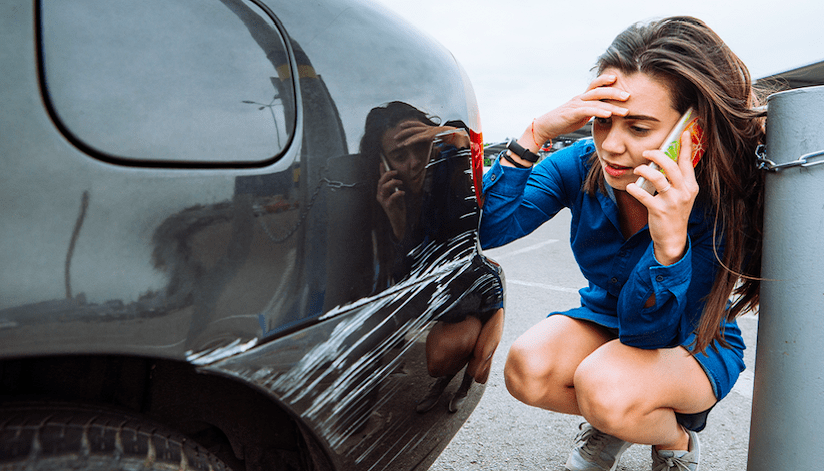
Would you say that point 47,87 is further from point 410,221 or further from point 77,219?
point 410,221

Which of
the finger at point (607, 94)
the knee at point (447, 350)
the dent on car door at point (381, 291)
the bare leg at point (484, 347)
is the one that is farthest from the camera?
the finger at point (607, 94)

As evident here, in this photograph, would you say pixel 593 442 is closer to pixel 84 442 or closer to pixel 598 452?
pixel 598 452

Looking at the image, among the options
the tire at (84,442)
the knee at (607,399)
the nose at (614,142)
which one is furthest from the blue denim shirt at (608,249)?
the tire at (84,442)

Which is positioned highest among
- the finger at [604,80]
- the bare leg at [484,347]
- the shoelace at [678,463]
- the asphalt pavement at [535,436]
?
the finger at [604,80]

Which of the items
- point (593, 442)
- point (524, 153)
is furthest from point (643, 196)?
point (593, 442)

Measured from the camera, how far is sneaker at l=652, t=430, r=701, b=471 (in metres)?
1.63

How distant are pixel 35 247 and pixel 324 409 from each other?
45cm

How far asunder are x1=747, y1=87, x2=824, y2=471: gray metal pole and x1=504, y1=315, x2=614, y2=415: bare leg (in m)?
0.52

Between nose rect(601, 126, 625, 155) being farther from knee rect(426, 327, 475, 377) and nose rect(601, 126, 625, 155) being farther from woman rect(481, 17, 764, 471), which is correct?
knee rect(426, 327, 475, 377)

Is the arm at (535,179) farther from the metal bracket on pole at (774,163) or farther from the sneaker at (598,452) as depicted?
the sneaker at (598,452)

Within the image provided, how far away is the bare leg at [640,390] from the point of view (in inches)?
59.0

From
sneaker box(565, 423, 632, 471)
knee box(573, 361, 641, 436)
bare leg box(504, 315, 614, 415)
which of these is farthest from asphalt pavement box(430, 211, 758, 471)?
knee box(573, 361, 641, 436)

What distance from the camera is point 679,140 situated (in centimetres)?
129

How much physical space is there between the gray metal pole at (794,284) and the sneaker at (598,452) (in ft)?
1.58
